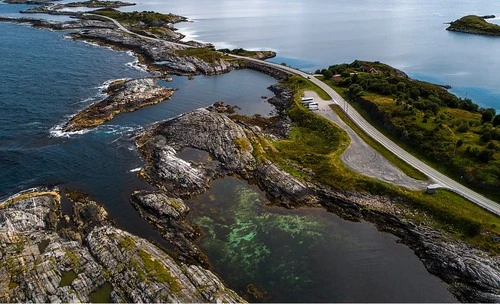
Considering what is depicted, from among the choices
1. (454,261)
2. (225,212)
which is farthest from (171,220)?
(454,261)

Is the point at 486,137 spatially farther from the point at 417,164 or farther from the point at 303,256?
the point at 303,256

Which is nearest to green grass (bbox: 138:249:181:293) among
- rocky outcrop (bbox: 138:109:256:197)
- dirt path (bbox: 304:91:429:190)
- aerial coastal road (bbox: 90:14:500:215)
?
rocky outcrop (bbox: 138:109:256:197)

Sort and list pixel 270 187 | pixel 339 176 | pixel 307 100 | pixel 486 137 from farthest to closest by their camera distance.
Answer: pixel 307 100, pixel 486 137, pixel 270 187, pixel 339 176

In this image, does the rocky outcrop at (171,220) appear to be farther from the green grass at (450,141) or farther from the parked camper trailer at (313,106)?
the parked camper trailer at (313,106)

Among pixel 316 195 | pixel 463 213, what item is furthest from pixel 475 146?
pixel 316 195

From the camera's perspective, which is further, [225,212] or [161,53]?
[161,53]

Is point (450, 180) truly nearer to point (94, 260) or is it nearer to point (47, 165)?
point (94, 260)

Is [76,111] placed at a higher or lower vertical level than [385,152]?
higher

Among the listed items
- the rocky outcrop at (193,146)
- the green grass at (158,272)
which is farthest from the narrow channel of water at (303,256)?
the green grass at (158,272)
